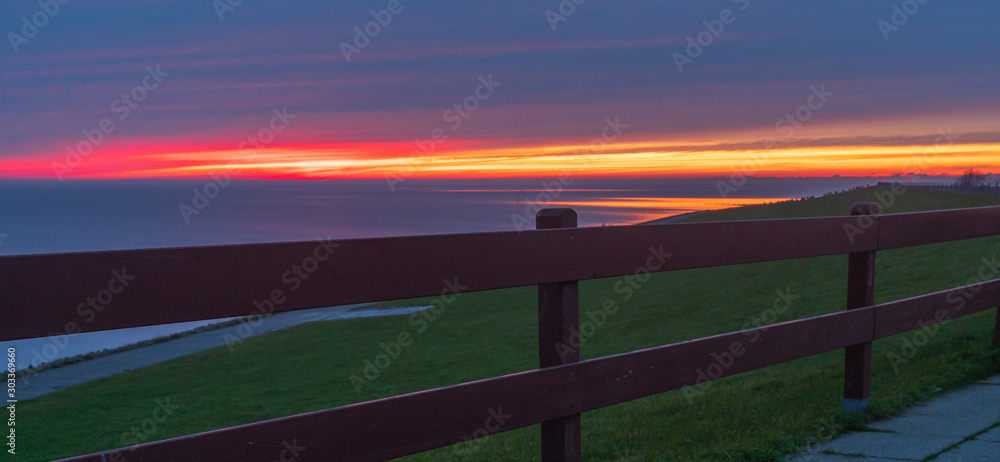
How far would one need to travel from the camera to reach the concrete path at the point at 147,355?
25.5 metres

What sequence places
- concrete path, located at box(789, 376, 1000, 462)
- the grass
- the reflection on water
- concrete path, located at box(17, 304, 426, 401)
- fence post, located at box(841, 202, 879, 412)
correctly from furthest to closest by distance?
the reflection on water, concrete path, located at box(17, 304, 426, 401), the grass, fence post, located at box(841, 202, 879, 412), concrete path, located at box(789, 376, 1000, 462)

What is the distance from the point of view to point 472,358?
21656 mm

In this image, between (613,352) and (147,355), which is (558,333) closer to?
(613,352)

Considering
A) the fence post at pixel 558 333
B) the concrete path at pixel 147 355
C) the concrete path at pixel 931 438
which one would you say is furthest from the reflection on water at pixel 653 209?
the fence post at pixel 558 333

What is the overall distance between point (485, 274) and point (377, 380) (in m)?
18.0

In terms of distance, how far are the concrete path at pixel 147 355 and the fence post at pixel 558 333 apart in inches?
851

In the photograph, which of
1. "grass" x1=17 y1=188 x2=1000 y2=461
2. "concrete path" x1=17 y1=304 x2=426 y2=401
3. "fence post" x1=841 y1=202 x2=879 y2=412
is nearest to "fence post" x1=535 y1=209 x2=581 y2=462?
"grass" x1=17 y1=188 x2=1000 y2=461

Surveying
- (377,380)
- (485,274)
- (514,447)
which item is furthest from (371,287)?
(377,380)

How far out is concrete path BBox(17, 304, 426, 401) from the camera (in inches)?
1006

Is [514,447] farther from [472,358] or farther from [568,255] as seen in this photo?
[472,358]

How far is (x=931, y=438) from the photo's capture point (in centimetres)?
408

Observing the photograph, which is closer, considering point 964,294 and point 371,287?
point 371,287

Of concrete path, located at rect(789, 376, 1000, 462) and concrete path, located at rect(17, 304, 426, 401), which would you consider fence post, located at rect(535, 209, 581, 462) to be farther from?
concrete path, located at rect(17, 304, 426, 401)

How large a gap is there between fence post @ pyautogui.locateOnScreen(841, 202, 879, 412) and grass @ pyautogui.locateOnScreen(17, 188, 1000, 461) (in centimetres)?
14
